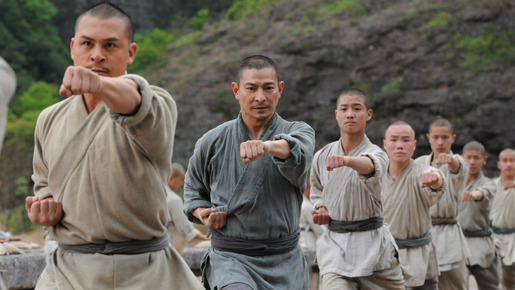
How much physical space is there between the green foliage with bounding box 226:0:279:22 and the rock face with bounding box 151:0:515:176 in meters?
7.09

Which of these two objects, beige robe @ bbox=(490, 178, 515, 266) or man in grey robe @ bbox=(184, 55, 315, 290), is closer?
man in grey robe @ bbox=(184, 55, 315, 290)

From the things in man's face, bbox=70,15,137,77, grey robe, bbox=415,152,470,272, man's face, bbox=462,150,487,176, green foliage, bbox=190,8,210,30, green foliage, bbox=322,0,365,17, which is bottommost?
grey robe, bbox=415,152,470,272

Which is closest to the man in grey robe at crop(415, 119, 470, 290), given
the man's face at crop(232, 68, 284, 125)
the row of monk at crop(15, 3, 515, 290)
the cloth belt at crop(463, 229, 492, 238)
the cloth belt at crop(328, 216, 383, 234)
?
the row of monk at crop(15, 3, 515, 290)

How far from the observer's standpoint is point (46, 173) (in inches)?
154

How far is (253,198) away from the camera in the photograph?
491 cm

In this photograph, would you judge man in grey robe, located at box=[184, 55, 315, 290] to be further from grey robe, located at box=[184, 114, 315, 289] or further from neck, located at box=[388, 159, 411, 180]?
neck, located at box=[388, 159, 411, 180]

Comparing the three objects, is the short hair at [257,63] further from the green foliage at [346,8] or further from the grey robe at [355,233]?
the green foliage at [346,8]

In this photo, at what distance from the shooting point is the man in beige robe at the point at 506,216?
11695mm

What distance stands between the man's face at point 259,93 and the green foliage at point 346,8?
34483 millimetres

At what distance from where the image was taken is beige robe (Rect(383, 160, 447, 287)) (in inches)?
303

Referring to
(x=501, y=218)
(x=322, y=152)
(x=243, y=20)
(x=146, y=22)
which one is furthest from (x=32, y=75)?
(x=322, y=152)

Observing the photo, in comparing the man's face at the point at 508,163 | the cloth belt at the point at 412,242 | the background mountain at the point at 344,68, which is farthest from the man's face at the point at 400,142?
the background mountain at the point at 344,68

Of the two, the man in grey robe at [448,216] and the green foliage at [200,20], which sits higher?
the green foliage at [200,20]

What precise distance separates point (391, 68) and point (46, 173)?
30534mm
